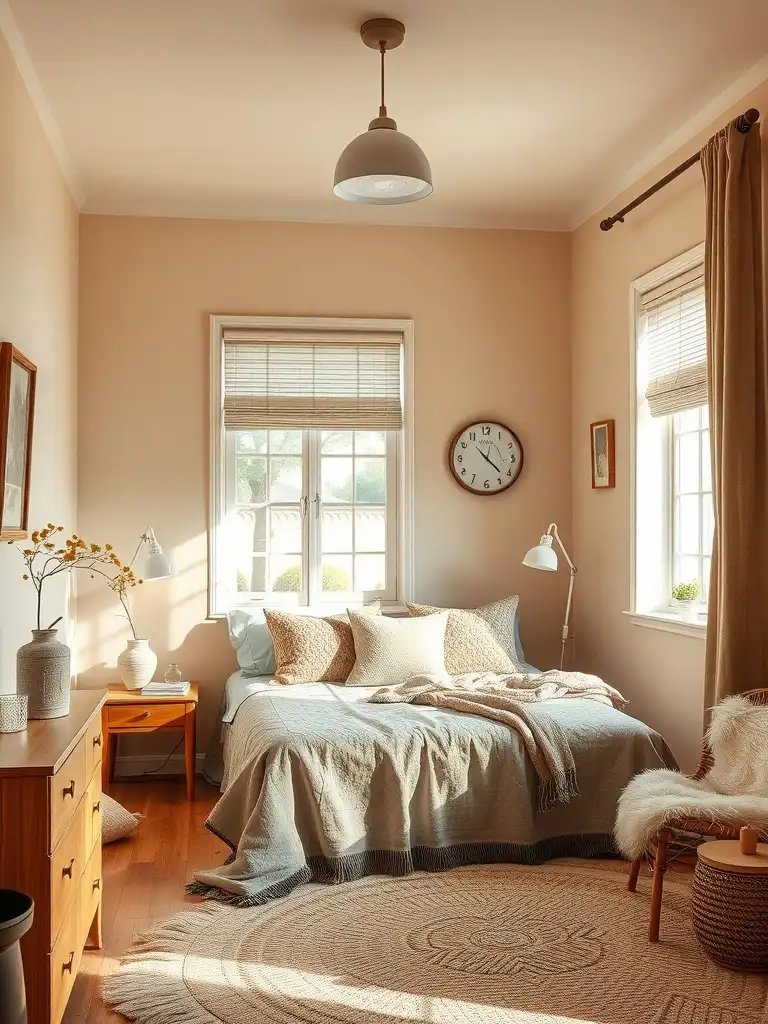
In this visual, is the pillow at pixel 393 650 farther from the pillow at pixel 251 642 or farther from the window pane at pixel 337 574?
the window pane at pixel 337 574

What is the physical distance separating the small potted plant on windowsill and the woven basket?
160 centimetres

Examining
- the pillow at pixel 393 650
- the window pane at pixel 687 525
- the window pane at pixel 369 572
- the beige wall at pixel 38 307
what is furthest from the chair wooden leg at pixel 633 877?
the window pane at pixel 369 572

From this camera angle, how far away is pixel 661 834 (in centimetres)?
300

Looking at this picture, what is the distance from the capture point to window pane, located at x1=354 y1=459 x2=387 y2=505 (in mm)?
5477

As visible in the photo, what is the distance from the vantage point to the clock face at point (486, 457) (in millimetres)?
5496

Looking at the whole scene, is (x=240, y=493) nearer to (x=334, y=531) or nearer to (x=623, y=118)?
(x=334, y=531)

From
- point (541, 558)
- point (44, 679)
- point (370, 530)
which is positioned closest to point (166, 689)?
point (370, 530)

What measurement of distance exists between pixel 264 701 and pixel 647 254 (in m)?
2.68

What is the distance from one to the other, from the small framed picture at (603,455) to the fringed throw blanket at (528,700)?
111cm

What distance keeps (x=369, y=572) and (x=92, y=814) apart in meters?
2.73

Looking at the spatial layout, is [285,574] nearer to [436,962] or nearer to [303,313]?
[303,313]

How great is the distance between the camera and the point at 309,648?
468cm

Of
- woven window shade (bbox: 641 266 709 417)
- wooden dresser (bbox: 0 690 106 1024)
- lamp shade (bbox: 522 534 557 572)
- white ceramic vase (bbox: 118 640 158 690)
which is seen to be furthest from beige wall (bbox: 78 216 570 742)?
wooden dresser (bbox: 0 690 106 1024)

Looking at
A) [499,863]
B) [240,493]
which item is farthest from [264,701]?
[240,493]
